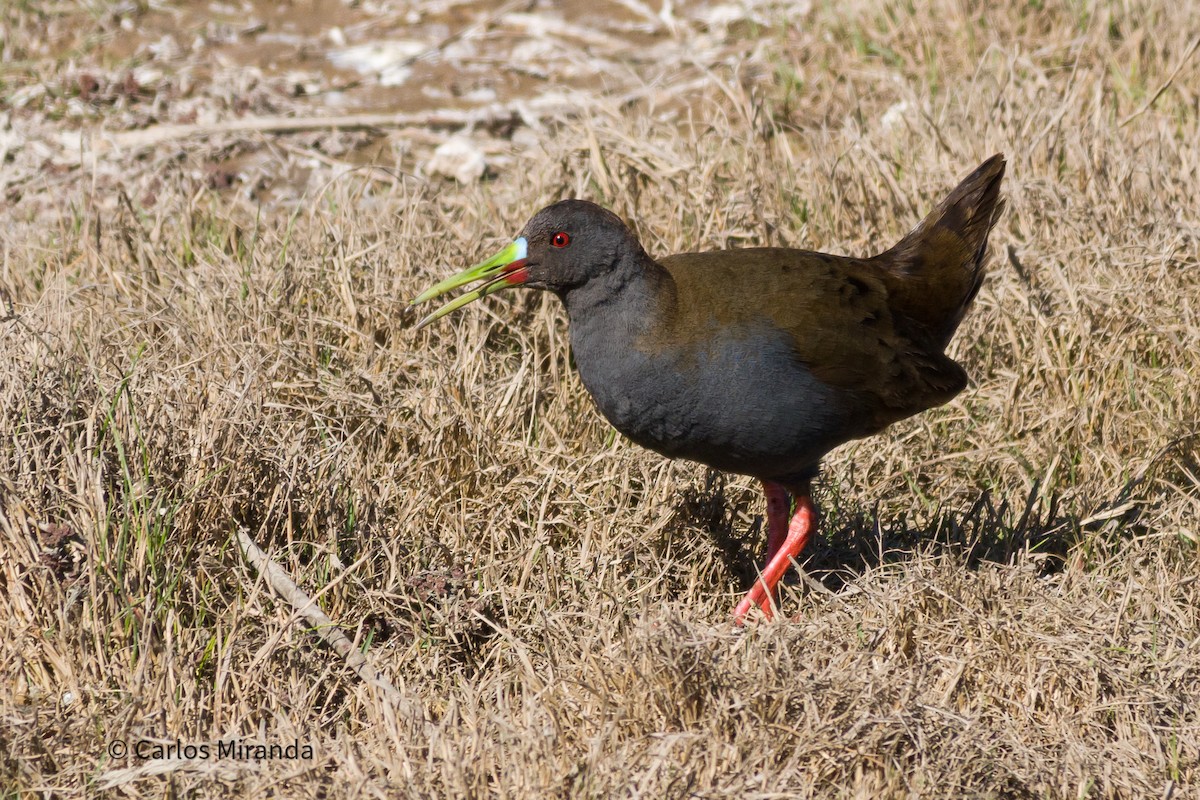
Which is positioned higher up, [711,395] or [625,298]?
[625,298]

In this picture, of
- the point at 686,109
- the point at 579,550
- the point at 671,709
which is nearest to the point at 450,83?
the point at 686,109

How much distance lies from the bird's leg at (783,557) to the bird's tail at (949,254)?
73 cm

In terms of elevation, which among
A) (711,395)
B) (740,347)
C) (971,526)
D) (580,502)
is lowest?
(971,526)

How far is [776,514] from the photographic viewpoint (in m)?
4.36

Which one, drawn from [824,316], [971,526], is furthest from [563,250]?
[971,526]

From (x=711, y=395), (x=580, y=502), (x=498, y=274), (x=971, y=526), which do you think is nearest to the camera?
(x=711, y=395)

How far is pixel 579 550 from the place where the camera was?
163 inches

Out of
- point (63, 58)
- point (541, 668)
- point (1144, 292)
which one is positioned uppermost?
point (63, 58)

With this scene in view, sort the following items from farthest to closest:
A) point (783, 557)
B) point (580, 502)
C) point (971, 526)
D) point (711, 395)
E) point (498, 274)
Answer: point (971, 526)
point (580, 502)
point (783, 557)
point (498, 274)
point (711, 395)

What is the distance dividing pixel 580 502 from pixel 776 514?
Answer: 2.13ft

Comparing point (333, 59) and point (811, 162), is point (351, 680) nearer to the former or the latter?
point (811, 162)

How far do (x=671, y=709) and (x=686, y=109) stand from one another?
4301 millimetres

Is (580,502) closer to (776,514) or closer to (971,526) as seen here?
(776,514)

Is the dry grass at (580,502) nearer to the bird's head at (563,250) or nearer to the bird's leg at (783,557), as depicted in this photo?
the bird's leg at (783,557)
